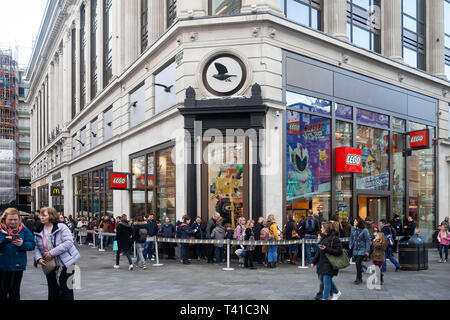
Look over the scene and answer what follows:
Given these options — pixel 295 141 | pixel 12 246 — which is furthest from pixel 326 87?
pixel 12 246

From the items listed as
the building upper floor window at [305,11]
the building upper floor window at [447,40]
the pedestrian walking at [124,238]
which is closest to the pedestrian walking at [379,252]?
the pedestrian walking at [124,238]

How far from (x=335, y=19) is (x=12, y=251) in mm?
16737

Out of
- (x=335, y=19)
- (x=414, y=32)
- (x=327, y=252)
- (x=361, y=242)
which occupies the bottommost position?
(x=361, y=242)

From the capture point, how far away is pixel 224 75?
16.4 meters

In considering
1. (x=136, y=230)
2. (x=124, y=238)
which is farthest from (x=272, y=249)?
(x=124, y=238)

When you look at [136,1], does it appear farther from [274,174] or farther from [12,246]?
[12,246]

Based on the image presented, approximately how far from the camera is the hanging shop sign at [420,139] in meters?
21.7

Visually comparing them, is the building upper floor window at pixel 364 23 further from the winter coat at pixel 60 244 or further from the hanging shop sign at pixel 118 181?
the winter coat at pixel 60 244

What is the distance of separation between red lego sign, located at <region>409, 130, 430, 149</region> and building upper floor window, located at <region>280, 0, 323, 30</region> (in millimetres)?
7618

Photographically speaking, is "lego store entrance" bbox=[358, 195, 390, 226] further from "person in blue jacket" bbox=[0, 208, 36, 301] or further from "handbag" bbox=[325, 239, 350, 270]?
"person in blue jacket" bbox=[0, 208, 36, 301]

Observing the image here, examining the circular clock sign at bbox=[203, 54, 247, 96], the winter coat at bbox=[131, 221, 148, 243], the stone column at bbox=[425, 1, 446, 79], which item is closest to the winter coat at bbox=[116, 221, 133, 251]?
the winter coat at bbox=[131, 221, 148, 243]

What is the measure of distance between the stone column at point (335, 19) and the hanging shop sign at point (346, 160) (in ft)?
16.4

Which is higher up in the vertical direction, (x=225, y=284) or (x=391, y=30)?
(x=391, y=30)

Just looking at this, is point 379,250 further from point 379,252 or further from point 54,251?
point 54,251
